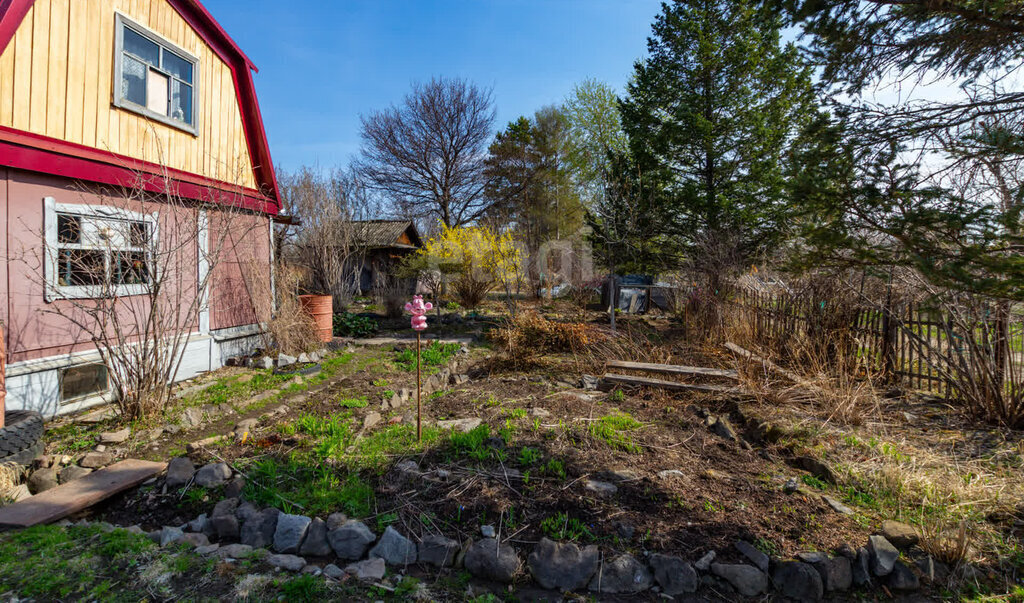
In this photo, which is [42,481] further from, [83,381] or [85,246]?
[85,246]

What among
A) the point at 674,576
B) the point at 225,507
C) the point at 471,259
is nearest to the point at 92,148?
the point at 225,507

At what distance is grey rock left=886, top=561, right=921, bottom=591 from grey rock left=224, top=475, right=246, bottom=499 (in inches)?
158

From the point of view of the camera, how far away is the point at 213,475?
11.4ft

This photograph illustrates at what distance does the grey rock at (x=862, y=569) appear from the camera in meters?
2.56

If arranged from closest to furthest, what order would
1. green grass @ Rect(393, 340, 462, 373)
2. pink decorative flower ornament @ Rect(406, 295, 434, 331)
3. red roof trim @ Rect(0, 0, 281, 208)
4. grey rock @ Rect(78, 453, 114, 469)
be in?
1. grey rock @ Rect(78, 453, 114, 469)
2. pink decorative flower ornament @ Rect(406, 295, 434, 331)
3. red roof trim @ Rect(0, 0, 281, 208)
4. green grass @ Rect(393, 340, 462, 373)

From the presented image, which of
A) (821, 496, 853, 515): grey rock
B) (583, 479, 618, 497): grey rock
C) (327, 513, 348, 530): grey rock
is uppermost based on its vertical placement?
(583, 479, 618, 497): grey rock

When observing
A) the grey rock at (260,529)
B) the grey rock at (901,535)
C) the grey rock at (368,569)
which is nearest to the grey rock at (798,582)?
the grey rock at (901,535)

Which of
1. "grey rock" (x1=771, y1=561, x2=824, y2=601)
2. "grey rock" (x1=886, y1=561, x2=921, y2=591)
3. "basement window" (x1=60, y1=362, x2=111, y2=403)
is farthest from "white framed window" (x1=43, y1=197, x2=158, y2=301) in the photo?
"grey rock" (x1=886, y1=561, x2=921, y2=591)

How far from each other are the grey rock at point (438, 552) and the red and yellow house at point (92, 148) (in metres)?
4.25

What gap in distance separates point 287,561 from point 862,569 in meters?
3.16

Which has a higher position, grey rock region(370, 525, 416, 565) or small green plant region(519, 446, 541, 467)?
small green plant region(519, 446, 541, 467)

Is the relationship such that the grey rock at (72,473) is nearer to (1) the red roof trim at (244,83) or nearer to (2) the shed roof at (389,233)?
(1) the red roof trim at (244,83)

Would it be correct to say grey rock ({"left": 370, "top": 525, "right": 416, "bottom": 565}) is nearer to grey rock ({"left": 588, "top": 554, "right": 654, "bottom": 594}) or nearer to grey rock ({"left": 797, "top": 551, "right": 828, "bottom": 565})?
grey rock ({"left": 588, "top": 554, "right": 654, "bottom": 594})

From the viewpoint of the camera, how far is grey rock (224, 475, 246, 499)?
10.7ft
